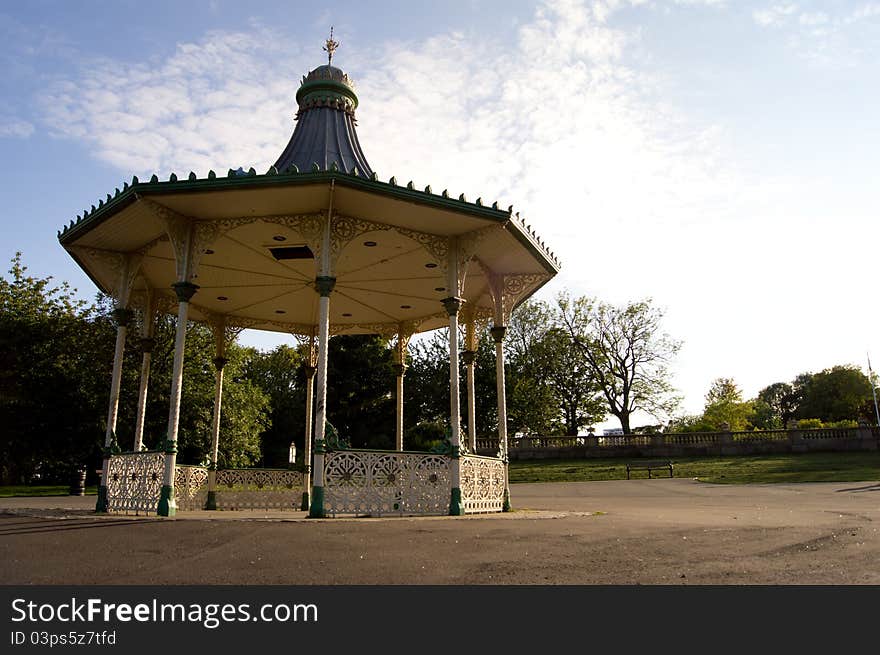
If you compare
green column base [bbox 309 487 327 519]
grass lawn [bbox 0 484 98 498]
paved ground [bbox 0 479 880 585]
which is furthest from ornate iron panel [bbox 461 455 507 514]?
grass lawn [bbox 0 484 98 498]

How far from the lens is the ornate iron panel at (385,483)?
11258 mm

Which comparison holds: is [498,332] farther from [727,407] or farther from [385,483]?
[727,407]

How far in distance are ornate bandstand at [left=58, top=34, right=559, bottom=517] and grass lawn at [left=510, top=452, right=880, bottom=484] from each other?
17.4m

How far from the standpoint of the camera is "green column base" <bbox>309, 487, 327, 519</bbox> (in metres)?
10.9

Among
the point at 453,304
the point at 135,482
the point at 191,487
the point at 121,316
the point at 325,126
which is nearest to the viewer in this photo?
the point at 135,482

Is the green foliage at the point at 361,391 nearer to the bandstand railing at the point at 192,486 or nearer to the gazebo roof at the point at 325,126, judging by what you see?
the bandstand railing at the point at 192,486

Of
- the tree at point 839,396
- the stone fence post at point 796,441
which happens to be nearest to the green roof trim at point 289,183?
the stone fence post at point 796,441

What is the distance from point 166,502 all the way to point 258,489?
20.9 feet

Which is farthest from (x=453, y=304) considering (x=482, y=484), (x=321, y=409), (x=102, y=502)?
(x=102, y=502)

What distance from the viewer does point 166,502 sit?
11562mm

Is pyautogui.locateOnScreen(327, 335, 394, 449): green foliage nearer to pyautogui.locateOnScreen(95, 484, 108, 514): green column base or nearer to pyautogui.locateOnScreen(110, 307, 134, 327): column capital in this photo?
pyautogui.locateOnScreen(110, 307, 134, 327): column capital

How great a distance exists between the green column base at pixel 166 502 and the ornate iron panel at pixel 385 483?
293 centimetres
